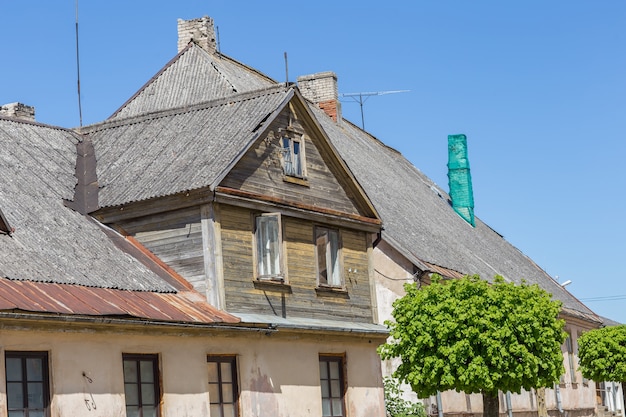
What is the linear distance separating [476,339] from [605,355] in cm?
1730

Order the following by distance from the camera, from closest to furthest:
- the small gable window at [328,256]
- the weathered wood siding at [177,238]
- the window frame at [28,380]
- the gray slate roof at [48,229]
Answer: the window frame at [28,380], the gray slate roof at [48,229], the weathered wood siding at [177,238], the small gable window at [328,256]

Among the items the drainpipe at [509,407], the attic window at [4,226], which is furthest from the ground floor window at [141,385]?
the drainpipe at [509,407]

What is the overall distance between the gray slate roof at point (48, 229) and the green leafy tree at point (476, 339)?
203 inches

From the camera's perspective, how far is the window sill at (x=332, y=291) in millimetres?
24969

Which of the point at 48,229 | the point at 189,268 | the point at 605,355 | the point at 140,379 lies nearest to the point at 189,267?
the point at 189,268

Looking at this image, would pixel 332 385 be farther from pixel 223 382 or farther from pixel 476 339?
pixel 223 382

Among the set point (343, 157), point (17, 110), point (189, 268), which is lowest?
point (189, 268)

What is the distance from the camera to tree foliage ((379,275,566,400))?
2322cm

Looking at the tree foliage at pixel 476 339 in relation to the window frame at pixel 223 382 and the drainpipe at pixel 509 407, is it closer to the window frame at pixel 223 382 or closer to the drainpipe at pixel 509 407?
the window frame at pixel 223 382

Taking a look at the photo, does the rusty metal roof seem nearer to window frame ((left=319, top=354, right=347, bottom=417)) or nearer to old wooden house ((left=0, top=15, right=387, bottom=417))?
old wooden house ((left=0, top=15, right=387, bottom=417))

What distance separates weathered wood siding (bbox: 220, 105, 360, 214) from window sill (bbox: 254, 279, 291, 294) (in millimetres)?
1742

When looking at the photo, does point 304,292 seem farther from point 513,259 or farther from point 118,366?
point 513,259

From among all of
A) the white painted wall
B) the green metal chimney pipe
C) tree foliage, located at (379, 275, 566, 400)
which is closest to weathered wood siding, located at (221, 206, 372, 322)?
the white painted wall

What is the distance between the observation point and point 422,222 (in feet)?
125
